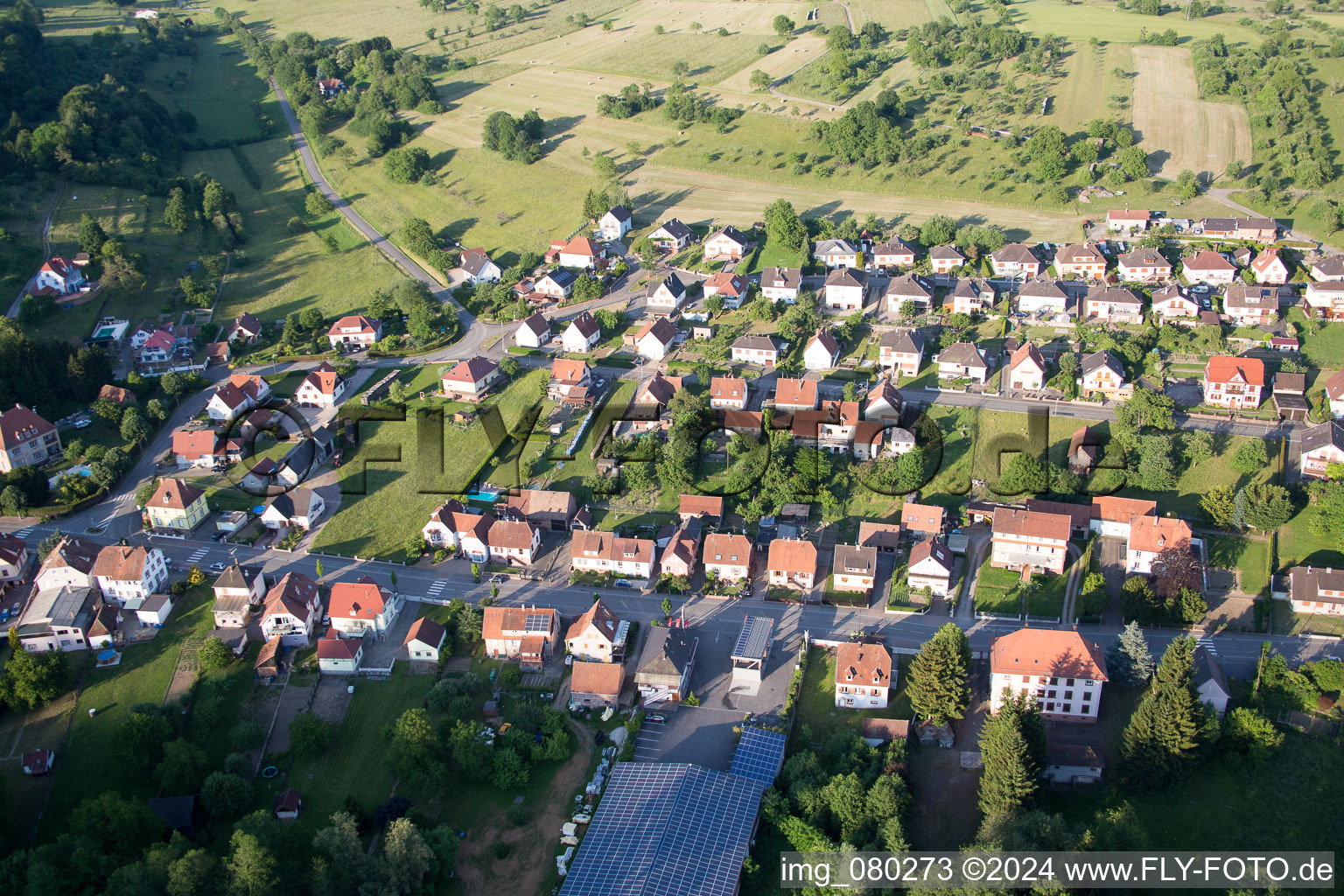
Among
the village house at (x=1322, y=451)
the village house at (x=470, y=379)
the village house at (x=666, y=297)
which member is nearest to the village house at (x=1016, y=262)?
the village house at (x=666, y=297)

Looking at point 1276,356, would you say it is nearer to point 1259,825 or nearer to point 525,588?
point 1259,825

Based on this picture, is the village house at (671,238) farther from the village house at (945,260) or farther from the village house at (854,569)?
the village house at (854,569)

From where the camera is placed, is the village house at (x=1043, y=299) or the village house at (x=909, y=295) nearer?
the village house at (x=1043, y=299)

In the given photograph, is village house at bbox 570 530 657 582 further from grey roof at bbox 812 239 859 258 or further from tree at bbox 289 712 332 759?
grey roof at bbox 812 239 859 258

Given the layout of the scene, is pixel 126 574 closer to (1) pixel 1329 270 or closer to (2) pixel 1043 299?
(2) pixel 1043 299

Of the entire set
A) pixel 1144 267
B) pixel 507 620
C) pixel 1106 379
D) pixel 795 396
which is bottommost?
pixel 507 620

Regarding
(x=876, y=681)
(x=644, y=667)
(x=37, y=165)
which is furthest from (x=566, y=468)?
(x=37, y=165)

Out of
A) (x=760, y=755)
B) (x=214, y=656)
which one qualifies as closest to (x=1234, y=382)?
(x=760, y=755)
